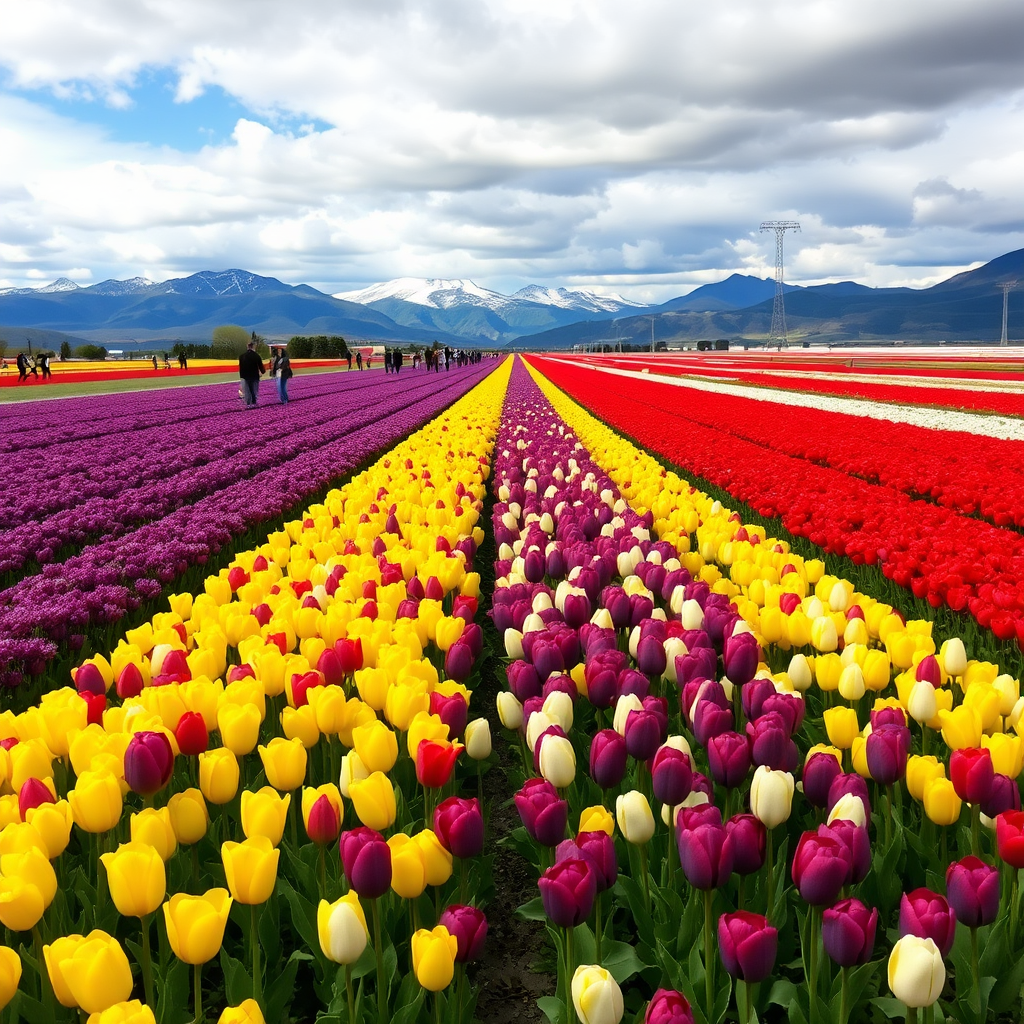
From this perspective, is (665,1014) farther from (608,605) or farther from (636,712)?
(608,605)

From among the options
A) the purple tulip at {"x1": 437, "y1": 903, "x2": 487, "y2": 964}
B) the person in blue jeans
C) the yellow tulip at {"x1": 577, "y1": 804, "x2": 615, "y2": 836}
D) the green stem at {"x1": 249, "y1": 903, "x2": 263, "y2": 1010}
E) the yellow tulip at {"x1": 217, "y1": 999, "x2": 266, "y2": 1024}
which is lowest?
the green stem at {"x1": 249, "y1": 903, "x2": 263, "y2": 1010}

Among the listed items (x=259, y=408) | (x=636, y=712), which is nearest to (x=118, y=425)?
(x=259, y=408)

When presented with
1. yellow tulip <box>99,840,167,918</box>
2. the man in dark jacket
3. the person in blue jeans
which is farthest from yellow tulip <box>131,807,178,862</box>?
the person in blue jeans

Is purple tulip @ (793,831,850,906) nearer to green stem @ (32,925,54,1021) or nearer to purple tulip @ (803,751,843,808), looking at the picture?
purple tulip @ (803,751,843,808)

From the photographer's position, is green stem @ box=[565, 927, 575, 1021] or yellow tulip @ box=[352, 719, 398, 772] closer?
green stem @ box=[565, 927, 575, 1021]

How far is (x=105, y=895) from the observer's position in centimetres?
223

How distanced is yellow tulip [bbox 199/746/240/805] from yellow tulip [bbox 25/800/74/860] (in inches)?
13.2

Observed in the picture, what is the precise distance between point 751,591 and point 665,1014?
2693 millimetres

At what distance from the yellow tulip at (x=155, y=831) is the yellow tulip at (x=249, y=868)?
0.25 m

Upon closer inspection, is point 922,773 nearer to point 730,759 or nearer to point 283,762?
point 730,759

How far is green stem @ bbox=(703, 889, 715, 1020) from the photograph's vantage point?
193 cm

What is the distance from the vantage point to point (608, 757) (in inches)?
91.4

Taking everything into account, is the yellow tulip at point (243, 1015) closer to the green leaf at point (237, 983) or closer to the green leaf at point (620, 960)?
the green leaf at point (237, 983)

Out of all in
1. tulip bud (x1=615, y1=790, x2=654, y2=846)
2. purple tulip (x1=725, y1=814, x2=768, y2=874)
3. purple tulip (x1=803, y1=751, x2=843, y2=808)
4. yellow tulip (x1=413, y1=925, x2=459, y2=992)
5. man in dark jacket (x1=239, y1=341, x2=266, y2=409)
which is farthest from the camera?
man in dark jacket (x1=239, y1=341, x2=266, y2=409)
